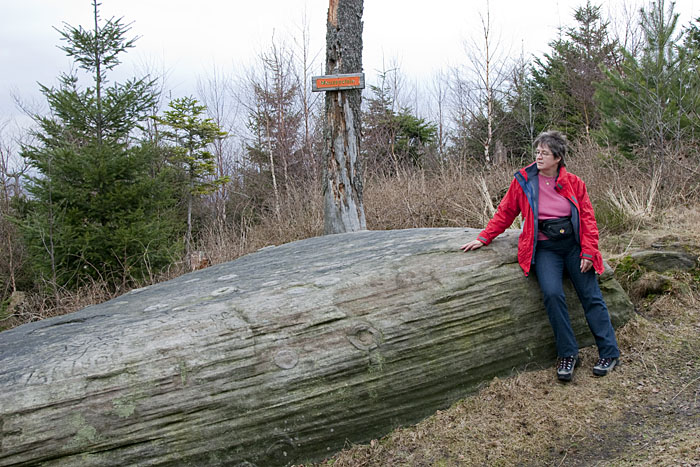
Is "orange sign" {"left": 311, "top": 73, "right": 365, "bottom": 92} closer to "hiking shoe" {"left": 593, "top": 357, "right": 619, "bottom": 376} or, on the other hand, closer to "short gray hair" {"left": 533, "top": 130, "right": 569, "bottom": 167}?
"short gray hair" {"left": 533, "top": 130, "right": 569, "bottom": 167}

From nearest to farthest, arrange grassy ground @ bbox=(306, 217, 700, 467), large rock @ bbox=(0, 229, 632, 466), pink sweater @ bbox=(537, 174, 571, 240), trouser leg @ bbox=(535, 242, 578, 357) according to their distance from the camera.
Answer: large rock @ bbox=(0, 229, 632, 466), grassy ground @ bbox=(306, 217, 700, 467), trouser leg @ bbox=(535, 242, 578, 357), pink sweater @ bbox=(537, 174, 571, 240)

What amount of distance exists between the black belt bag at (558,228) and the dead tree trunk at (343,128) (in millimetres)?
→ 3692

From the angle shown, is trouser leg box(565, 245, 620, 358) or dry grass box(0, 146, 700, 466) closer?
dry grass box(0, 146, 700, 466)

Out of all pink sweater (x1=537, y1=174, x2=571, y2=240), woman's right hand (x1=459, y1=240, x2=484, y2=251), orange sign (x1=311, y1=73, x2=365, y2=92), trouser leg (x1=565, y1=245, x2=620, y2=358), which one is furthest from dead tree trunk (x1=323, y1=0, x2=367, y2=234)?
trouser leg (x1=565, y1=245, x2=620, y2=358)

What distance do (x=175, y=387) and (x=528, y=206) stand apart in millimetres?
2591

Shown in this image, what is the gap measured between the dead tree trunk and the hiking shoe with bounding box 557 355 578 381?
3.88 metres

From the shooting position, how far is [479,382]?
315 cm

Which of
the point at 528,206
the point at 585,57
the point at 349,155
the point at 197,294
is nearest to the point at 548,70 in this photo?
the point at 585,57

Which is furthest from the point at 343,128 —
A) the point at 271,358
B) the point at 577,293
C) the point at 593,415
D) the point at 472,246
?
the point at 593,415

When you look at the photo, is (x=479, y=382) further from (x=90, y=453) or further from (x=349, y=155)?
(x=349, y=155)

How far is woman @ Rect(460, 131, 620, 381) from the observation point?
10.5 feet

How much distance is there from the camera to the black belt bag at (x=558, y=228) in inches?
128

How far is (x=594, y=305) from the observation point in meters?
3.29

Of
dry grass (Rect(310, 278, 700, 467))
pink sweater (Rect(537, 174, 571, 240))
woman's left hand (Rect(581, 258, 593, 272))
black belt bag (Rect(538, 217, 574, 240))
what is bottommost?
dry grass (Rect(310, 278, 700, 467))
